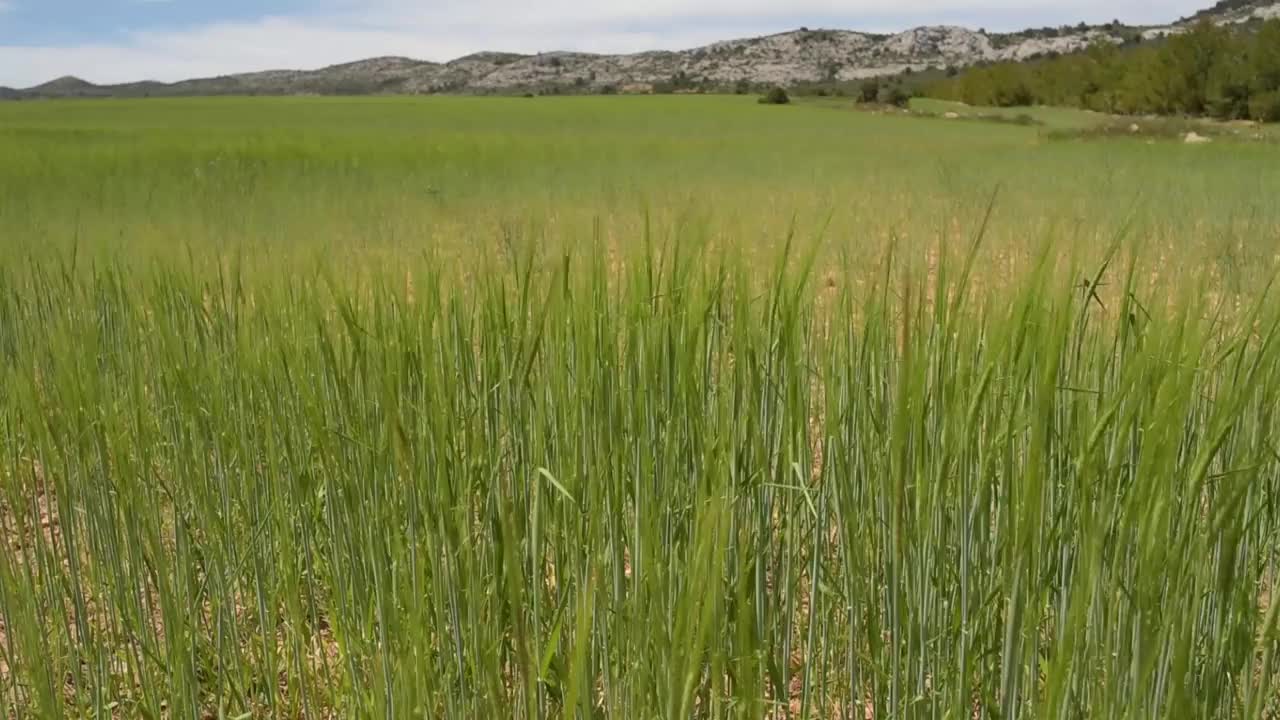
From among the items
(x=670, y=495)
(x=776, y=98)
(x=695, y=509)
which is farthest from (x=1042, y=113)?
(x=695, y=509)

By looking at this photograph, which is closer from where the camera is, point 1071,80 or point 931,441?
point 931,441

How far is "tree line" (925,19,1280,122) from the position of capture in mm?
15266

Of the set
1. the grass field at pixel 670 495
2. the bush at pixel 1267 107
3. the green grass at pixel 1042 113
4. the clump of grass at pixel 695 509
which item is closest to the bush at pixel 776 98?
the green grass at pixel 1042 113

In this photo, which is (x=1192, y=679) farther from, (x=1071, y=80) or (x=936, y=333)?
(x=1071, y=80)

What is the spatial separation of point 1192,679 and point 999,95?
980 inches

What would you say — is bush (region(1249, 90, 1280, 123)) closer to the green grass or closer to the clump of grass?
the green grass

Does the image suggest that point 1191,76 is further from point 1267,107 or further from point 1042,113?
point 1042,113

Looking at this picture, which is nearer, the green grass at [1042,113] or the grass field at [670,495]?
the grass field at [670,495]

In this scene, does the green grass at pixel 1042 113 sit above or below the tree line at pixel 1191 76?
below

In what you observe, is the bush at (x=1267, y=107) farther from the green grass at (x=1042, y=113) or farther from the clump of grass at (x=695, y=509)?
the clump of grass at (x=695, y=509)

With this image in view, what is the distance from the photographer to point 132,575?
122 cm

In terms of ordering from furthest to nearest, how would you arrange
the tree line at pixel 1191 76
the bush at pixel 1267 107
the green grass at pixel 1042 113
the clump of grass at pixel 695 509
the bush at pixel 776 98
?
1. the bush at pixel 776 98
2. the tree line at pixel 1191 76
3. the bush at pixel 1267 107
4. the green grass at pixel 1042 113
5. the clump of grass at pixel 695 509

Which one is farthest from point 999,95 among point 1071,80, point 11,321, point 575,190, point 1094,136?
point 11,321

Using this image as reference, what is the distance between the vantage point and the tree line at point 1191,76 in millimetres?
15266
